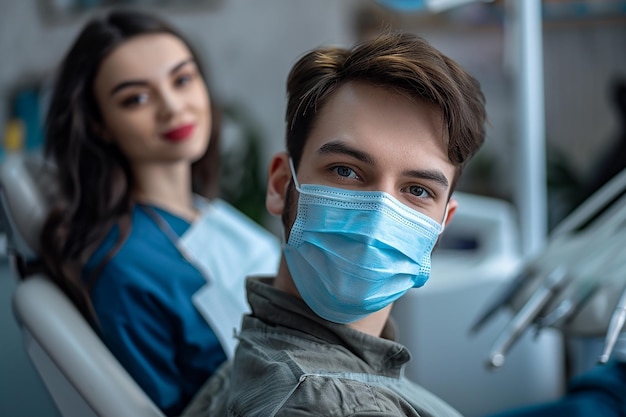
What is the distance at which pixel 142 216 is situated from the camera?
133 cm

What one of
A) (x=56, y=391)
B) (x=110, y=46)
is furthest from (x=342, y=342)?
(x=110, y=46)

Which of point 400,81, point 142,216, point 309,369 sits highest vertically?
point 400,81

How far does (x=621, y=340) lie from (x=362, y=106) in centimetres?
55

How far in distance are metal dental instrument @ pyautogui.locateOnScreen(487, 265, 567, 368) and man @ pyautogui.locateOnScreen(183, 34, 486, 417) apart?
294 millimetres

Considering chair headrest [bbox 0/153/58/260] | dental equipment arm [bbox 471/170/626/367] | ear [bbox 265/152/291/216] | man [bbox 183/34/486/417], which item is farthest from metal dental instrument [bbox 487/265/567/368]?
chair headrest [bbox 0/153/58/260]

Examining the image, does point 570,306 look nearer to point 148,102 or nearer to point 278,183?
point 278,183

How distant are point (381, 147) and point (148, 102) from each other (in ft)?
2.22

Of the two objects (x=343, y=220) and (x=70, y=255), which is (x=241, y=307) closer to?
(x=70, y=255)

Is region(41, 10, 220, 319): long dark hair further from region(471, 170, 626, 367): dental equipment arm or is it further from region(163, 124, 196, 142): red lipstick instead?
region(471, 170, 626, 367): dental equipment arm

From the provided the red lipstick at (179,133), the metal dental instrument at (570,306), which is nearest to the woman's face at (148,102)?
the red lipstick at (179,133)

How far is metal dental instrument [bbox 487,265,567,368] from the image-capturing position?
109 cm

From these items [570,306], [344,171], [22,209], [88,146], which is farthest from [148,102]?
[570,306]

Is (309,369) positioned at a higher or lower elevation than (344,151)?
lower

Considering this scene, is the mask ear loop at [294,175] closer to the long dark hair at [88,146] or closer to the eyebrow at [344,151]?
the eyebrow at [344,151]
